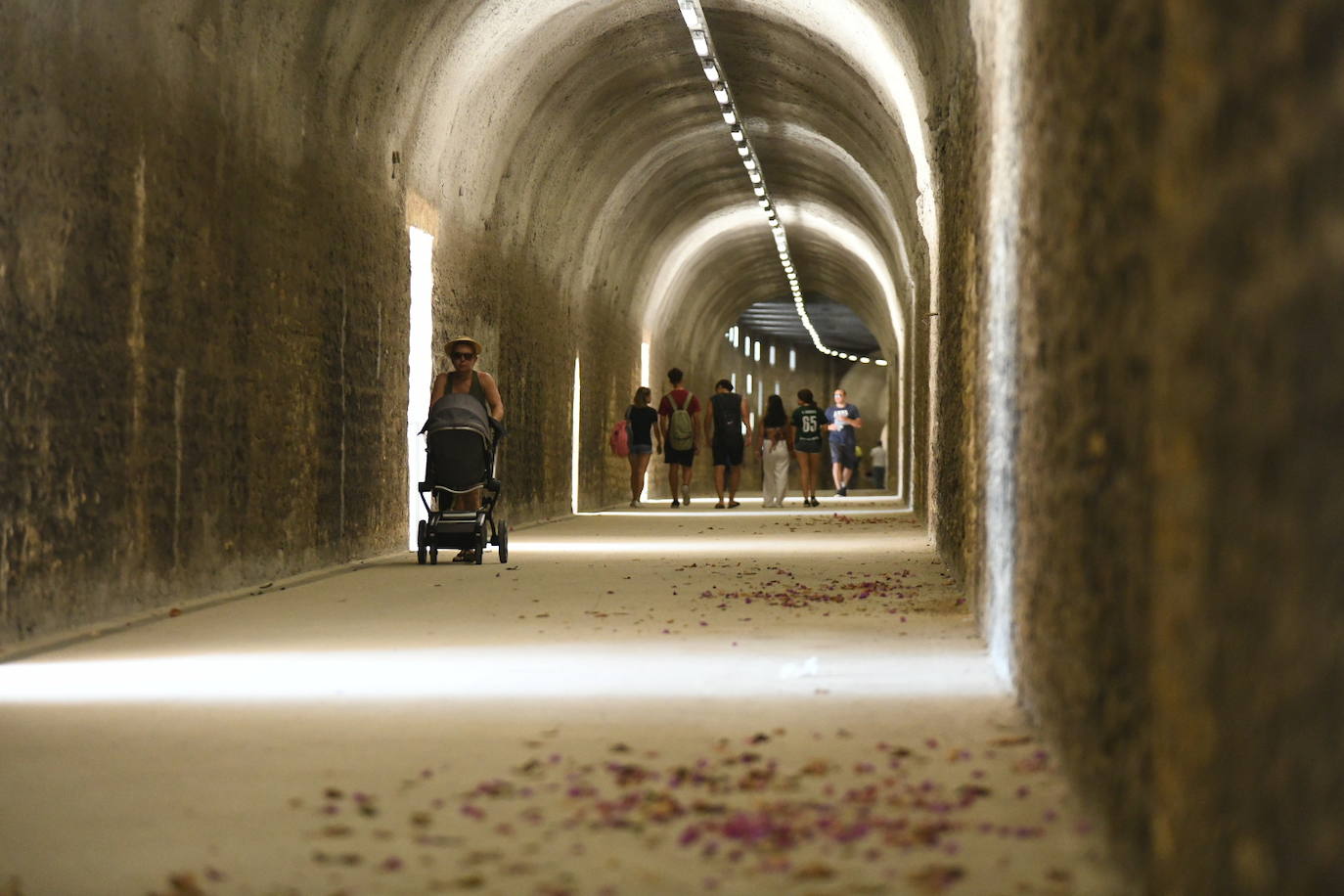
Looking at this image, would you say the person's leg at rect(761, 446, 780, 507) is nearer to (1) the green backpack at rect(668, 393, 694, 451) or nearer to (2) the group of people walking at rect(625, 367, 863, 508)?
(2) the group of people walking at rect(625, 367, 863, 508)

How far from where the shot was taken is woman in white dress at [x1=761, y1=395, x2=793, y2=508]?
73.3 ft

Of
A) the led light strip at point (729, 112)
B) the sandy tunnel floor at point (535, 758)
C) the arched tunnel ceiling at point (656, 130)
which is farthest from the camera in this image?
the led light strip at point (729, 112)

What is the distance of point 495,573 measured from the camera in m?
11.3

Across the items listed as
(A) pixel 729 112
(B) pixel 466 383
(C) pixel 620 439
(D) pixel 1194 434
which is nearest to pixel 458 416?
(B) pixel 466 383

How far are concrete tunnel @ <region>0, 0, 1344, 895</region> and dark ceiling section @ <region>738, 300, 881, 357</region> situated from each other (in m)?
19.6

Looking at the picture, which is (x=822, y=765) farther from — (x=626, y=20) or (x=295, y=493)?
(x=626, y=20)

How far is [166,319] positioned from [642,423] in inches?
561

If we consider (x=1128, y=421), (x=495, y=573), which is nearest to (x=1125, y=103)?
(x=1128, y=421)

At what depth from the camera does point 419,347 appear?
48.2ft

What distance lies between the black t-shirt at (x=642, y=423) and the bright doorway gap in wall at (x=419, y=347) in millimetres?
8321

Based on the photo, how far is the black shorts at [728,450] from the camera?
2280 centimetres

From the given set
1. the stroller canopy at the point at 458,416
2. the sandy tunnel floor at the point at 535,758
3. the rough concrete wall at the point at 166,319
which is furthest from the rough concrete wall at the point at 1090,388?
the stroller canopy at the point at 458,416

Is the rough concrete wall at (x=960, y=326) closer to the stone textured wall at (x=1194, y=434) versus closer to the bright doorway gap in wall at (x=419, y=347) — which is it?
the stone textured wall at (x=1194, y=434)

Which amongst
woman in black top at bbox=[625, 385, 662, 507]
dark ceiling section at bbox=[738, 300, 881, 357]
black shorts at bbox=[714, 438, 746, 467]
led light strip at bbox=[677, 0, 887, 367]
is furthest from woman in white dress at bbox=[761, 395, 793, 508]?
dark ceiling section at bbox=[738, 300, 881, 357]
